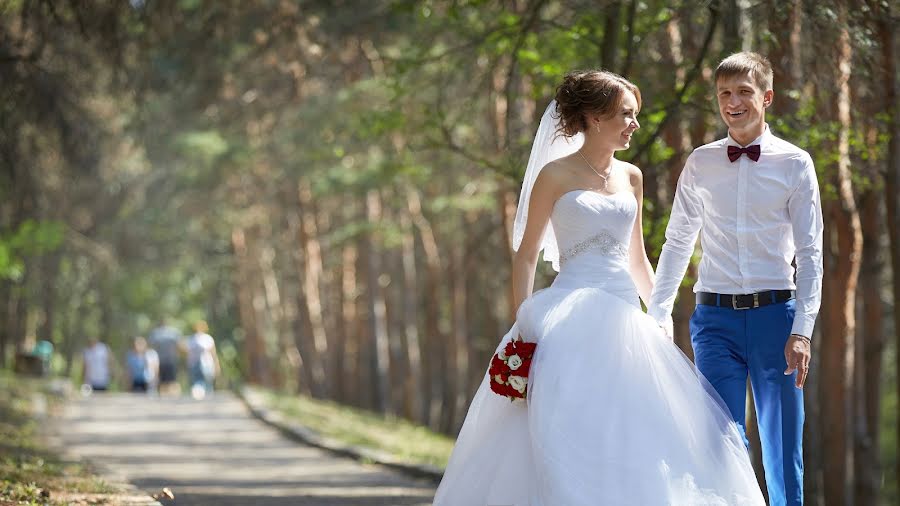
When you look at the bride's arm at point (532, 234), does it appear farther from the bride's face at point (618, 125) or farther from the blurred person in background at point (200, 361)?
the blurred person in background at point (200, 361)

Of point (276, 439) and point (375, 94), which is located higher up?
point (375, 94)

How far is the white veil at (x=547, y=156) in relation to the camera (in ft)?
22.7

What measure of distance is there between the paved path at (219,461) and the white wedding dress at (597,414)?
4.50 metres

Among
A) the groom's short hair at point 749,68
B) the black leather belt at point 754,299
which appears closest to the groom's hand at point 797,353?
the black leather belt at point 754,299

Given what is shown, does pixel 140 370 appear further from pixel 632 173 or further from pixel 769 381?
pixel 769 381

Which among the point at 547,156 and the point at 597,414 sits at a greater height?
the point at 547,156

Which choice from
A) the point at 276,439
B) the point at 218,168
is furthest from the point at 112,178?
the point at 276,439

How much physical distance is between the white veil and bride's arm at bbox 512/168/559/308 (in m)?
0.29

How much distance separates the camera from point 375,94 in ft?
82.8

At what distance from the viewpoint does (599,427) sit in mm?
6035

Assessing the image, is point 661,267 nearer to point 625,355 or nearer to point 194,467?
point 625,355

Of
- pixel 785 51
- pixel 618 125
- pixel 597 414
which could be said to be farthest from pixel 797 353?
pixel 785 51

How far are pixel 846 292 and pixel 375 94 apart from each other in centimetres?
1313

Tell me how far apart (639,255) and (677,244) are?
0.30m
